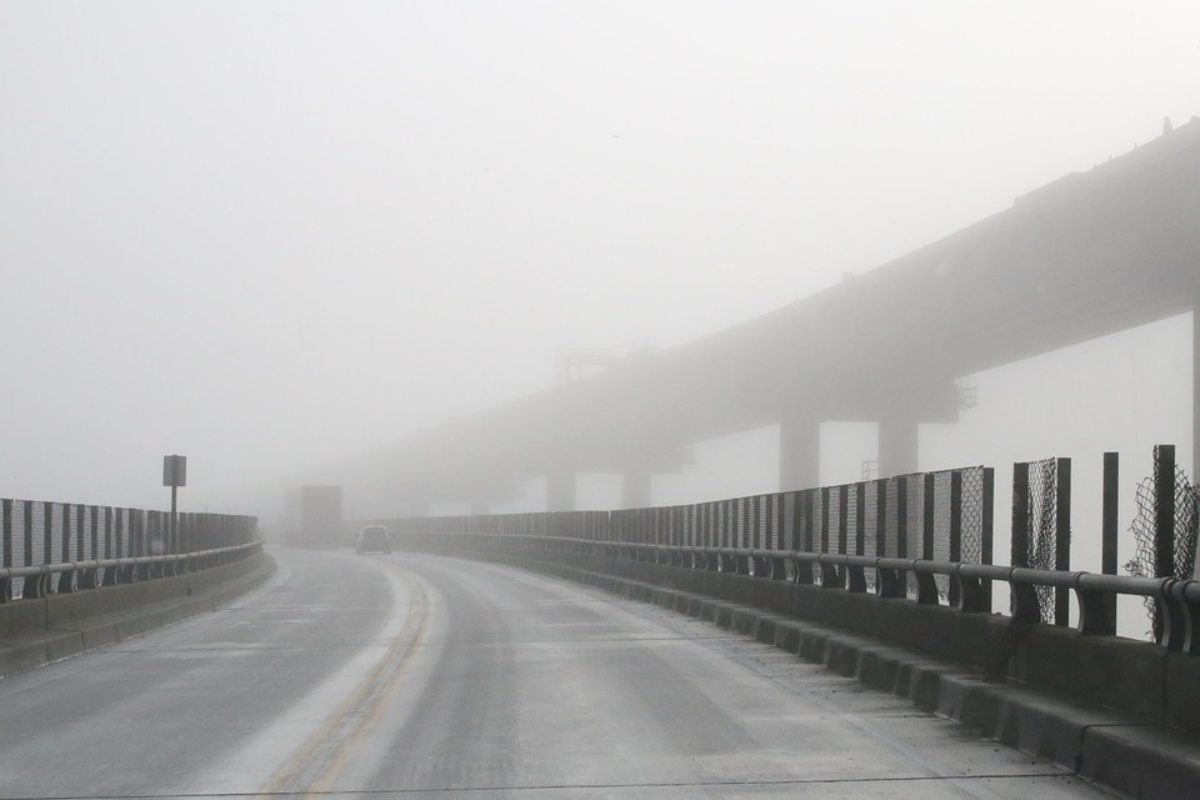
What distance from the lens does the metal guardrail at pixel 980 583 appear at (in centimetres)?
959

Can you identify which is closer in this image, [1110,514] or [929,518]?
[1110,514]

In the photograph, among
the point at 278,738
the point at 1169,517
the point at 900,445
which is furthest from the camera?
the point at 900,445

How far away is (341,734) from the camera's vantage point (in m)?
12.0

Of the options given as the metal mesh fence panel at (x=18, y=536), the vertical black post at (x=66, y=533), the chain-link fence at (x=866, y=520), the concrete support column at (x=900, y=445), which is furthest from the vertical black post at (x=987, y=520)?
the concrete support column at (x=900, y=445)

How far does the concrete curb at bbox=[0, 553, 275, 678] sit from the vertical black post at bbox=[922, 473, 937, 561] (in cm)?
908

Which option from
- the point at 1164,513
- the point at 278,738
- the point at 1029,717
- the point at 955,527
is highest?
the point at 1164,513

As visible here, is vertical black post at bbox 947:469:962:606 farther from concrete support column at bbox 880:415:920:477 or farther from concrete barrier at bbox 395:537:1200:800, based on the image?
concrete support column at bbox 880:415:920:477

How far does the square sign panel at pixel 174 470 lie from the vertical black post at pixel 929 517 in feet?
65.2

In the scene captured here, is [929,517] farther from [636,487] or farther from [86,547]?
[636,487]

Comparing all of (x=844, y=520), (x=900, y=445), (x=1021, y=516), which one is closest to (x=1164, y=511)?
(x=1021, y=516)

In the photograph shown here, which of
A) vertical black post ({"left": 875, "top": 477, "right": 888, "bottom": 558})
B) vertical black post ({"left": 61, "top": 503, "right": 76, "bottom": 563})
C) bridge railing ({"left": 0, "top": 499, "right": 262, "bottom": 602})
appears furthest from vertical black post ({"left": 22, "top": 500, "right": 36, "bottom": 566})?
vertical black post ({"left": 875, "top": 477, "right": 888, "bottom": 558})

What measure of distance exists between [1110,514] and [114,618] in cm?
1489

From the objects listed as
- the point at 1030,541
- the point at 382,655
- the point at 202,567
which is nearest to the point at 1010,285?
the point at 202,567

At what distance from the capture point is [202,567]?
34375 mm
